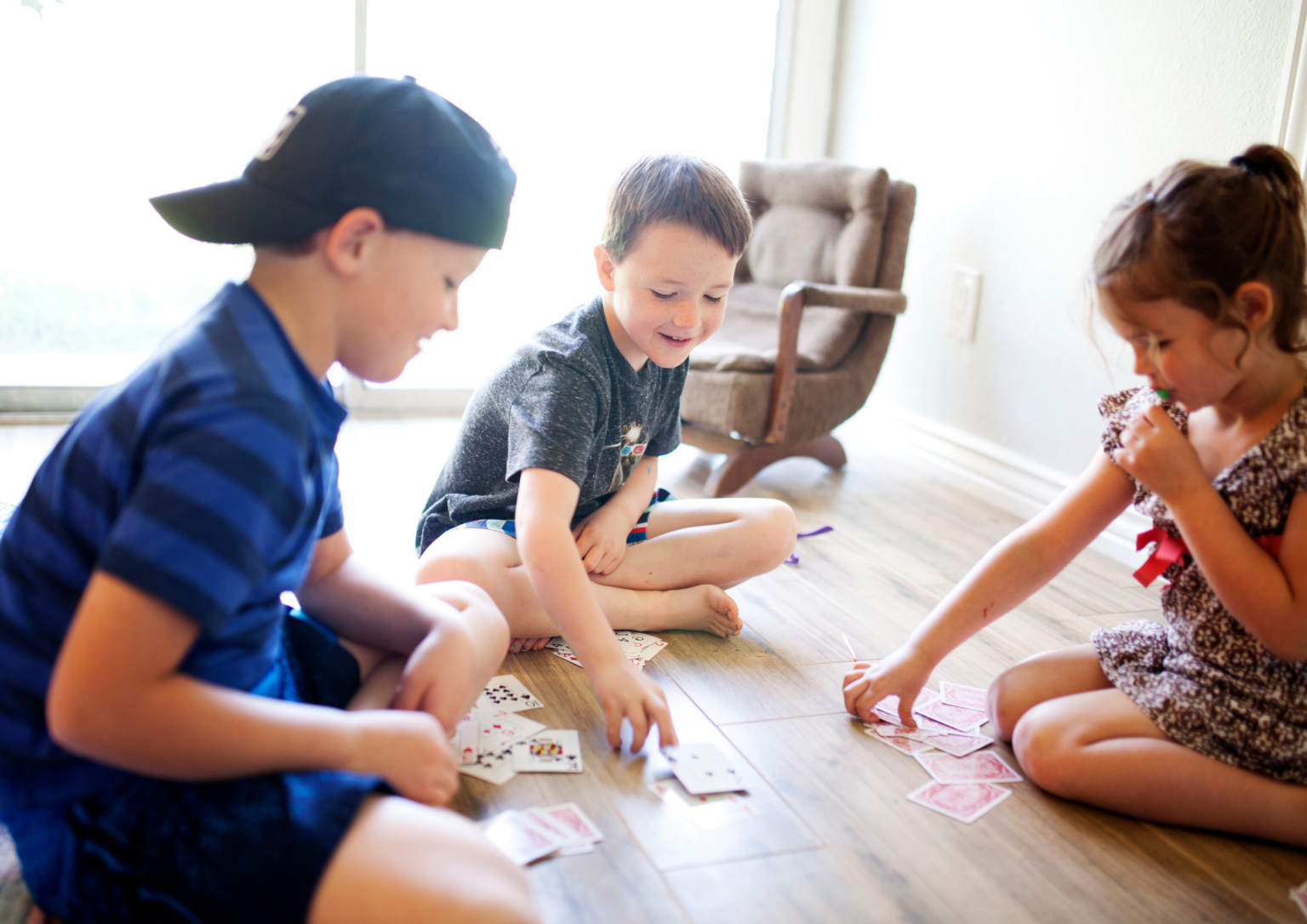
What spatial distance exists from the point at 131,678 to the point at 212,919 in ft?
0.80

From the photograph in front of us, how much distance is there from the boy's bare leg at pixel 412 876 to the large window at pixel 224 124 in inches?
95.9

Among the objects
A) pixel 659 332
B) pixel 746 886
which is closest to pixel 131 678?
pixel 746 886

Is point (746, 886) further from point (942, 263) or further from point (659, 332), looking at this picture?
point (942, 263)

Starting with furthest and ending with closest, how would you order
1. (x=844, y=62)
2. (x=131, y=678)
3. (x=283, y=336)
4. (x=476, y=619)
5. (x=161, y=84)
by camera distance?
(x=844, y=62)
(x=161, y=84)
(x=476, y=619)
(x=283, y=336)
(x=131, y=678)

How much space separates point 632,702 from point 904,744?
1.51ft

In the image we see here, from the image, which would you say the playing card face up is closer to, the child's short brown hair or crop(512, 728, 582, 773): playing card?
crop(512, 728, 582, 773): playing card

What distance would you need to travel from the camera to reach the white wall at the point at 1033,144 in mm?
2371

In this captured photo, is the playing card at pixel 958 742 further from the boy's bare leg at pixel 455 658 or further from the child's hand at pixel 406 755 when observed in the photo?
the child's hand at pixel 406 755

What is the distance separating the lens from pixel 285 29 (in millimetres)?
3256

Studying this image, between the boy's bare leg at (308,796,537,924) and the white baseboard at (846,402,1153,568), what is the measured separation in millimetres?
1980

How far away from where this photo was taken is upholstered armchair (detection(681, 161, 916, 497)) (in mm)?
2840

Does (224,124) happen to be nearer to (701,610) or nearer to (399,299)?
(701,610)

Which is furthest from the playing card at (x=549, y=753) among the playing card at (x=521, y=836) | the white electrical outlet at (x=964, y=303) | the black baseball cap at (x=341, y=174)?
the white electrical outlet at (x=964, y=303)

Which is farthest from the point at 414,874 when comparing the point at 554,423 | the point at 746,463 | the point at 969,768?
the point at 746,463
